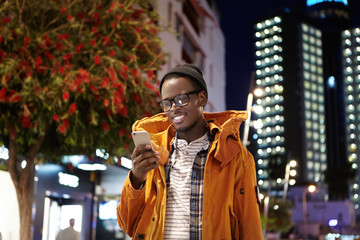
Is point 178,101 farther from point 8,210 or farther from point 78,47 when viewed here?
point 8,210

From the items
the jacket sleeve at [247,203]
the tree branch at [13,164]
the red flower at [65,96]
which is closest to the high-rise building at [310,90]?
the tree branch at [13,164]

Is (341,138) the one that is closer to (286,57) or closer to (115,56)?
(286,57)

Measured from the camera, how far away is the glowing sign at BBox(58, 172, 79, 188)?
415 inches

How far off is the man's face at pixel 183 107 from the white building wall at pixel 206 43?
17.8 metres

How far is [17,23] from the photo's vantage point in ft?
26.1

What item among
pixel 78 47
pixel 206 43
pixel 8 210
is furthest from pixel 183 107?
pixel 206 43

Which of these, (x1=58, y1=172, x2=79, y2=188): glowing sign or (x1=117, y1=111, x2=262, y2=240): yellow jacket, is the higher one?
(x1=58, y1=172, x2=79, y2=188): glowing sign

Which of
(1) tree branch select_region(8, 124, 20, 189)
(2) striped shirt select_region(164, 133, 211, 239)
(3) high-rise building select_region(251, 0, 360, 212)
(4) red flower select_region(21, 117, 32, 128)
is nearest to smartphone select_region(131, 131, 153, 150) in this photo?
(2) striped shirt select_region(164, 133, 211, 239)

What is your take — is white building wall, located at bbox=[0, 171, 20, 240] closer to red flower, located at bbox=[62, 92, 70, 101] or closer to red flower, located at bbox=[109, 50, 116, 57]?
red flower, located at bbox=[62, 92, 70, 101]

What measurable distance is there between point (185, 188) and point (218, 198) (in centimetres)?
22

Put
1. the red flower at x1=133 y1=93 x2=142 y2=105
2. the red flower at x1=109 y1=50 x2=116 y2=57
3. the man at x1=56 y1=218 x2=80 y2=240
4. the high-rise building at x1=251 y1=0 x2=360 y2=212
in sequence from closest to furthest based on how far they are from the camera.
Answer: the red flower at x1=109 y1=50 x2=116 y2=57 → the red flower at x1=133 y1=93 x2=142 y2=105 → the man at x1=56 y1=218 x2=80 y2=240 → the high-rise building at x1=251 y1=0 x2=360 y2=212

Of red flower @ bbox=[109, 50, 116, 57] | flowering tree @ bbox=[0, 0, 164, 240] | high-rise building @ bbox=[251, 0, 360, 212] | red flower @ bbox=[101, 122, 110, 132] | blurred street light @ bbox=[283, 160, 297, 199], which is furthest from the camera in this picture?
high-rise building @ bbox=[251, 0, 360, 212]

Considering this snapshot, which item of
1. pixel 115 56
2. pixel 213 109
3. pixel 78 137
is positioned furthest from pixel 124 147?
pixel 213 109

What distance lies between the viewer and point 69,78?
7543mm
